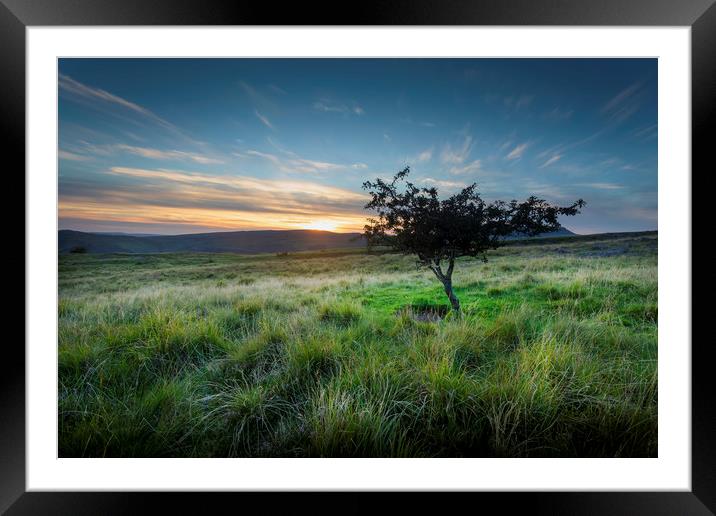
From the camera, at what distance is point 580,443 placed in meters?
1.45

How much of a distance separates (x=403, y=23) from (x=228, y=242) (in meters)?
2.79

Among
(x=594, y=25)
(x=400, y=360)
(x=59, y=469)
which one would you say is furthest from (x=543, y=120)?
(x=59, y=469)

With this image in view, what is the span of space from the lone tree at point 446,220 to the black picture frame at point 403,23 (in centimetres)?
92

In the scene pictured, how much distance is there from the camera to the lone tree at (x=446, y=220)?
88.5 inches

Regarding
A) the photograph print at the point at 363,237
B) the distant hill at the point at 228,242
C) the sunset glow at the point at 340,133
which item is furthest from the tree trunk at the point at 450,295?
the sunset glow at the point at 340,133

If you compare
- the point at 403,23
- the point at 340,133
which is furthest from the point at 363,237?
the point at 403,23

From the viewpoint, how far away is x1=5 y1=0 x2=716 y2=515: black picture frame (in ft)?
4.25

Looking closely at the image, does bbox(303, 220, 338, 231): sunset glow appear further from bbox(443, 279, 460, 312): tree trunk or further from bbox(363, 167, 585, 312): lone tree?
bbox(443, 279, 460, 312): tree trunk

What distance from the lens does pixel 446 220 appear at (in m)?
2.26

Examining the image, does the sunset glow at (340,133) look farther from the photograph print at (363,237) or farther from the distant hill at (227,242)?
the distant hill at (227,242)

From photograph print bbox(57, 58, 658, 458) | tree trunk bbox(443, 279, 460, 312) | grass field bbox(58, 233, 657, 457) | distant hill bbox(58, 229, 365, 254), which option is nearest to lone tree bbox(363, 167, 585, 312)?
photograph print bbox(57, 58, 658, 458)

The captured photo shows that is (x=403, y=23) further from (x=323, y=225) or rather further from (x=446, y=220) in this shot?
(x=323, y=225)

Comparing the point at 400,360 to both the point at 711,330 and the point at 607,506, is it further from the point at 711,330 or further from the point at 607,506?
the point at 711,330

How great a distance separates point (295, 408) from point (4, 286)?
6.04ft
